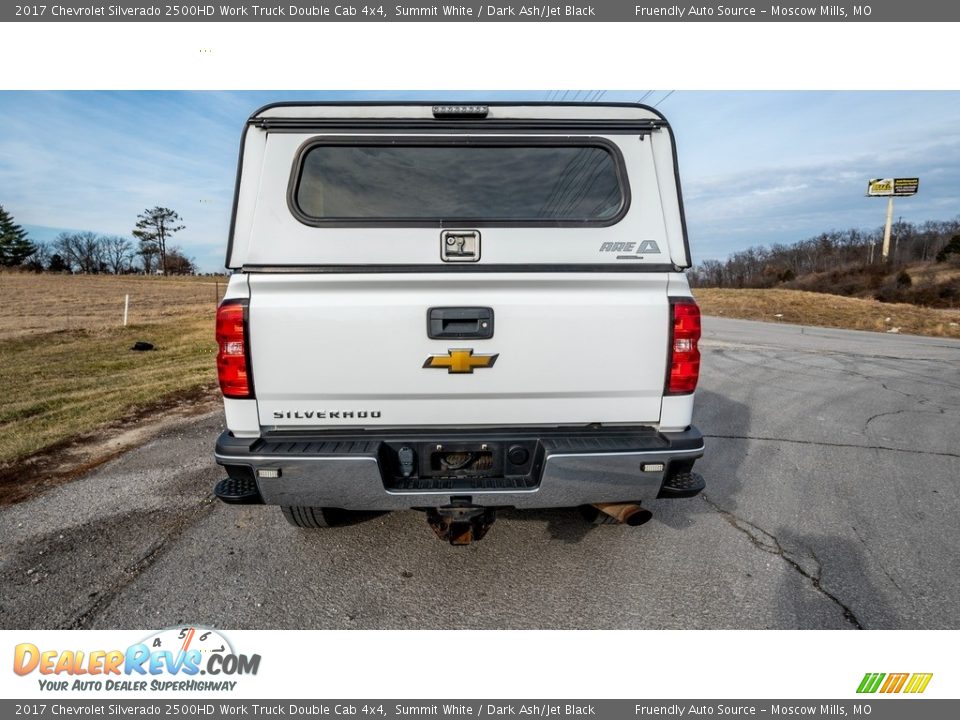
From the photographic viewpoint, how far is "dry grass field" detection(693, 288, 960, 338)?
20609 millimetres

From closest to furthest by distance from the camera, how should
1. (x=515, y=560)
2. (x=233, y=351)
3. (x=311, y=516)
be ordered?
(x=233, y=351), (x=515, y=560), (x=311, y=516)

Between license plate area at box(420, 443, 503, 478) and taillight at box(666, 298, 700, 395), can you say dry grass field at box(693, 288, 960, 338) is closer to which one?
taillight at box(666, 298, 700, 395)

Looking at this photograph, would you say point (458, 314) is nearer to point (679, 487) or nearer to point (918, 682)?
point (679, 487)

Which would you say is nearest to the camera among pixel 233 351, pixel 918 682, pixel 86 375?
pixel 918 682

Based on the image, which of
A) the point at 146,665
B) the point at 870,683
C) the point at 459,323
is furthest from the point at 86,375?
the point at 870,683

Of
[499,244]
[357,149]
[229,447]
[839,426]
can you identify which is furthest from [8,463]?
[839,426]

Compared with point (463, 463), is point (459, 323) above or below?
above

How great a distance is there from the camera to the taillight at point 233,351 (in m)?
2.35

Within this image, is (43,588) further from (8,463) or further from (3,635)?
(8,463)

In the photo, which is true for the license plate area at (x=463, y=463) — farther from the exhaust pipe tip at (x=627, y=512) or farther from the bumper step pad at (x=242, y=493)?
the bumper step pad at (x=242, y=493)

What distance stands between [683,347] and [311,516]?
2.36 metres

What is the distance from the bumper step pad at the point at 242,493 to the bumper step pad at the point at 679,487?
2.00 meters

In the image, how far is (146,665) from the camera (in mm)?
2275

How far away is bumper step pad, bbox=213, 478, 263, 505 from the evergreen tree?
87.8 metres
